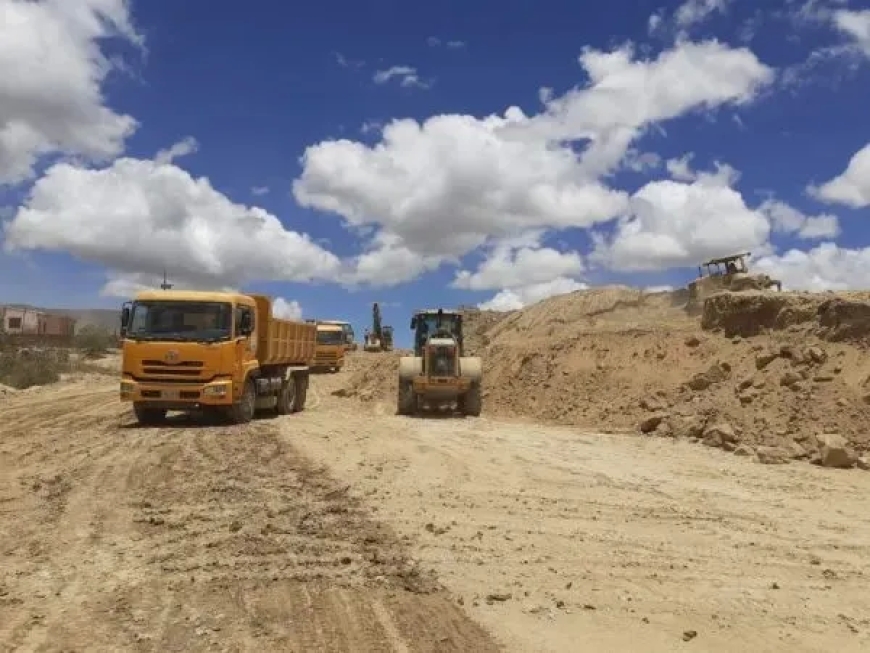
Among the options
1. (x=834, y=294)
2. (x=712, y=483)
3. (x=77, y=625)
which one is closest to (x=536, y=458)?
(x=712, y=483)

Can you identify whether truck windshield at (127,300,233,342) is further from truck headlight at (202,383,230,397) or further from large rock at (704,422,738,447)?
large rock at (704,422,738,447)

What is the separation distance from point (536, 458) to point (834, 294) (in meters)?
12.6

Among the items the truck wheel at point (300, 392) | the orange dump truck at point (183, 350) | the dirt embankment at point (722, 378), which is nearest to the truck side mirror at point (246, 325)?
the orange dump truck at point (183, 350)

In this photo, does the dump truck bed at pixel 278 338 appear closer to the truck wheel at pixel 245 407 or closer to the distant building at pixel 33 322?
the truck wheel at pixel 245 407

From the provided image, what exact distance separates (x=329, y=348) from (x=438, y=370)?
21.4m

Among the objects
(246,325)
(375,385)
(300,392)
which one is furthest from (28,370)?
(246,325)

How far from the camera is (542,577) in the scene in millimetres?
6922

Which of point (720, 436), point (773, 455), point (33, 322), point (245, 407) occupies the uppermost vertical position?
point (33, 322)

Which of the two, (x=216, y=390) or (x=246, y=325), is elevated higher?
(x=246, y=325)

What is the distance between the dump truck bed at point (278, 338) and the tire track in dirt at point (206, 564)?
7043mm

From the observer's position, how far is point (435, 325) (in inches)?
992

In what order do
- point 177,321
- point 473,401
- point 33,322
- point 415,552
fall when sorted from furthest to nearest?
point 33,322, point 473,401, point 177,321, point 415,552

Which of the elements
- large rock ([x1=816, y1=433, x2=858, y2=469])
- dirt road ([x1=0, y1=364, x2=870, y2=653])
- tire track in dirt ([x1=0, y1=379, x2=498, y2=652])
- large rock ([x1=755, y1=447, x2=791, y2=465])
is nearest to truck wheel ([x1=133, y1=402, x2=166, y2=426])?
dirt road ([x1=0, y1=364, x2=870, y2=653])

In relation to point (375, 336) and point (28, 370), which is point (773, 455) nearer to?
point (28, 370)
